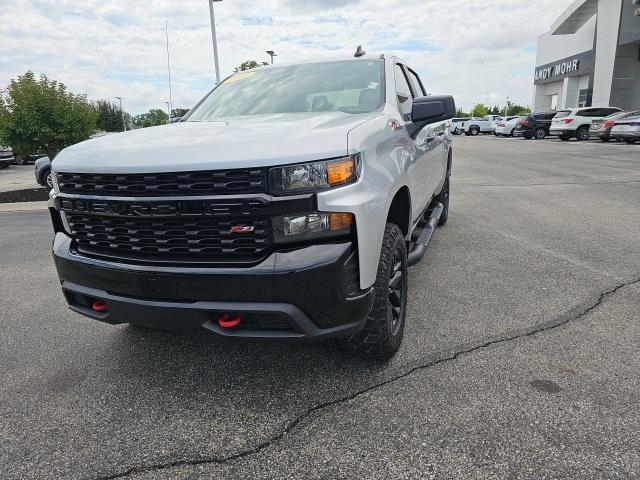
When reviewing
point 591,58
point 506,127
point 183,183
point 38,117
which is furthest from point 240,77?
point 591,58

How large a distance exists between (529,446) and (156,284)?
1.86m

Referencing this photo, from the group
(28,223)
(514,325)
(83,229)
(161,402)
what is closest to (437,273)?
(514,325)

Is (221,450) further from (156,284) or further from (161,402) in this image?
(156,284)

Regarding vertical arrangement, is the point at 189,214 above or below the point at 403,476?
above

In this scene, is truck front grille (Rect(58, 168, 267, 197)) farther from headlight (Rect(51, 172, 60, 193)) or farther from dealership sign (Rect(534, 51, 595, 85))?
dealership sign (Rect(534, 51, 595, 85))

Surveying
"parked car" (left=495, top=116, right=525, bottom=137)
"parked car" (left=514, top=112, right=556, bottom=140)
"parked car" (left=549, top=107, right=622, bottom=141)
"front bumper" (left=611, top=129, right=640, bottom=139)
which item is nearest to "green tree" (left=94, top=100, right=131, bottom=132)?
"parked car" (left=495, top=116, right=525, bottom=137)

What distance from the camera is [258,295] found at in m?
2.21

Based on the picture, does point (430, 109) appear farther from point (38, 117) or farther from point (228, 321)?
point (38, 117)

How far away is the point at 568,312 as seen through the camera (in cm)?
359

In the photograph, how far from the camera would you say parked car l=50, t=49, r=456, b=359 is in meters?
2.18

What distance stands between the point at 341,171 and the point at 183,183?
723 mm

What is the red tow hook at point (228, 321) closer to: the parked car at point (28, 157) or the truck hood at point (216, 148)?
the truck hood at point (216, 148)

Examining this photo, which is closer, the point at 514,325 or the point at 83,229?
the point at 83,229

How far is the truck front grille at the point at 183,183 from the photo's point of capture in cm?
216
